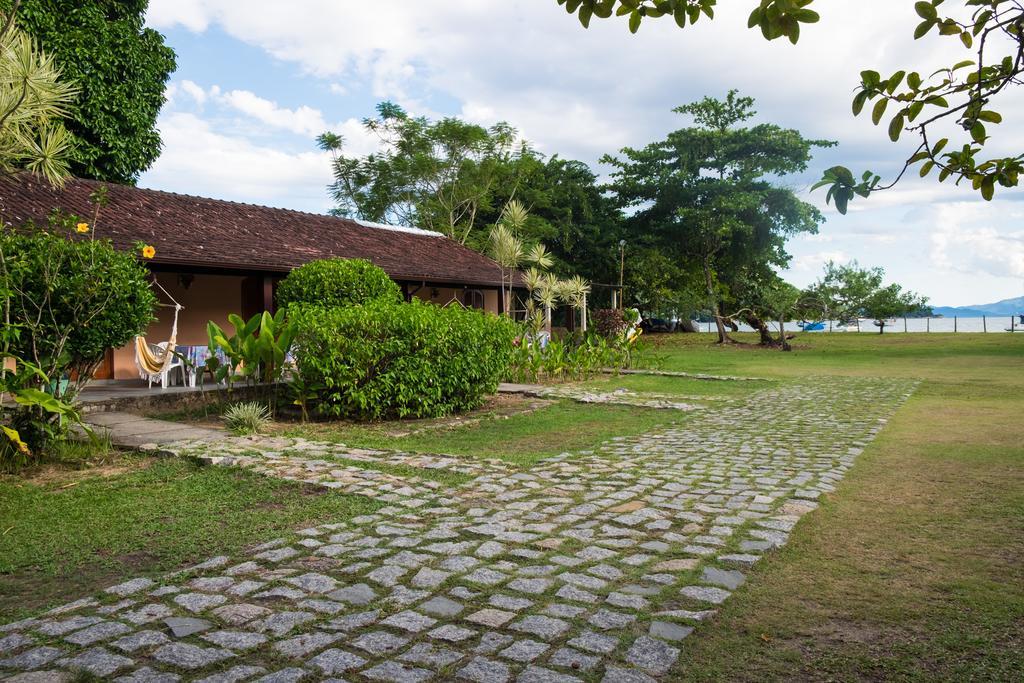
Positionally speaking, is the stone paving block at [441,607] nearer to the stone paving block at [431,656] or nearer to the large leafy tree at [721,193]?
the stone paving block at [431,656]

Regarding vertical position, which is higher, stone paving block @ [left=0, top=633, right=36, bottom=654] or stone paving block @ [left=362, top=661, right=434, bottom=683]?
stone paving block @ [left=0, top=633, right=36, bottom=654]

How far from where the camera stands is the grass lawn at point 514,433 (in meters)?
7.22

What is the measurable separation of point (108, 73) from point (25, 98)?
14.3m

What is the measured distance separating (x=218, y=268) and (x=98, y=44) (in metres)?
8.94

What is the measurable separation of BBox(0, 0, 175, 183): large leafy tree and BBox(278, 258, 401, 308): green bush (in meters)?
7.85

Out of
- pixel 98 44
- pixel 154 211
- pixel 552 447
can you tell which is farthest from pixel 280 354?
pixel 98 44

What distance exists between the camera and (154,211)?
13625 millimetres

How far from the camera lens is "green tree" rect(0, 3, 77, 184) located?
5.42 m

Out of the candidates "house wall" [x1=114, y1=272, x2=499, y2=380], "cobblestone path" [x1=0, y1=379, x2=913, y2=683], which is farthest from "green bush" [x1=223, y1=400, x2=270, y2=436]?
"house wall" [x1=114, y1=272, x2=499, y2=380]

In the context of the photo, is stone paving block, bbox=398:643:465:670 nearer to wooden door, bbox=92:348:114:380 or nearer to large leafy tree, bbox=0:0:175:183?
wooden door, bbox=92:348:114:380

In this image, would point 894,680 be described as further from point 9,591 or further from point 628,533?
point 9,591

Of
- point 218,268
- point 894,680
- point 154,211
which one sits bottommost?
point 894,680

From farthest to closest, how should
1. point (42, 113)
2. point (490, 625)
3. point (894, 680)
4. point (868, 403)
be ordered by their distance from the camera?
point (868, 403)
point (42, 113)
point (490, 625)
point (894, 680)

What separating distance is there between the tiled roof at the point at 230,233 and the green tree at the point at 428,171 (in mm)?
11661
